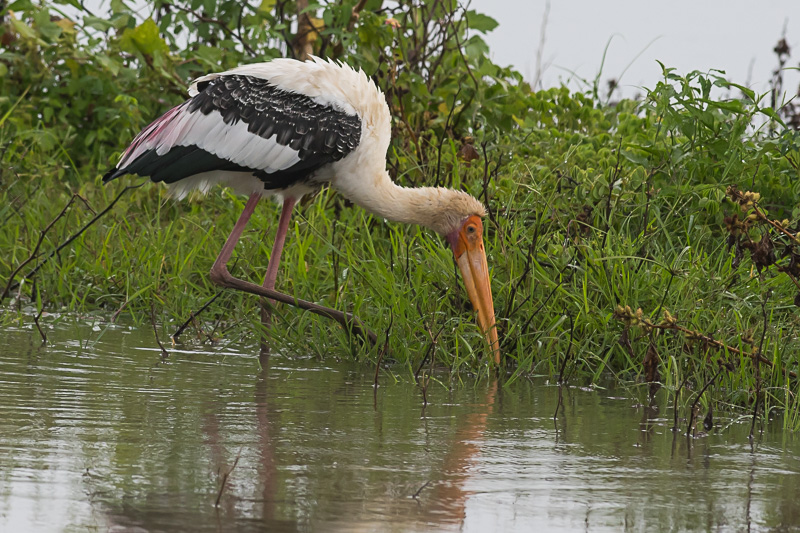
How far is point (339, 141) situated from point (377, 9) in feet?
8.35

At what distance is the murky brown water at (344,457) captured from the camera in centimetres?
328

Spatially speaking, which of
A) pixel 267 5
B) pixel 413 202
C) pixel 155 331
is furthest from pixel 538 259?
pixel 267 5

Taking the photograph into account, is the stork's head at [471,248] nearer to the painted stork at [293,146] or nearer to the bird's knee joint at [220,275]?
the painted stork at [293,146]

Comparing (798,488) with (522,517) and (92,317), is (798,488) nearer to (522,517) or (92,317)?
(522,517)

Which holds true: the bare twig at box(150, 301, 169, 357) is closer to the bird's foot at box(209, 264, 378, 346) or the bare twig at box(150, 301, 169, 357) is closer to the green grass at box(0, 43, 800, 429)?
the green grass at box(0, 43, 800, 429)

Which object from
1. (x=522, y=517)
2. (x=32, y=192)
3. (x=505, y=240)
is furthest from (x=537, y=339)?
(x=32, y=192)

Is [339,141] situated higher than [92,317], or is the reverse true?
[339,141]

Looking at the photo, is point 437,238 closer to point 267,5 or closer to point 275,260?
point 275,260

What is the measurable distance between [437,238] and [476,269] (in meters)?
0.91

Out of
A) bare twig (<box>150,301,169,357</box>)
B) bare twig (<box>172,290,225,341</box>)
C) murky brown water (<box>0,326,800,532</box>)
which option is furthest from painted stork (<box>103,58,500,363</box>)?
murky brown water (<box>0,326,800,532</box>)

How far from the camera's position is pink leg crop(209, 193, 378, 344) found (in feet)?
19.8

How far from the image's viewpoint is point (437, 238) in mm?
7109

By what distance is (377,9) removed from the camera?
871 cm

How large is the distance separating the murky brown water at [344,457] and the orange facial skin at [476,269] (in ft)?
1.62
